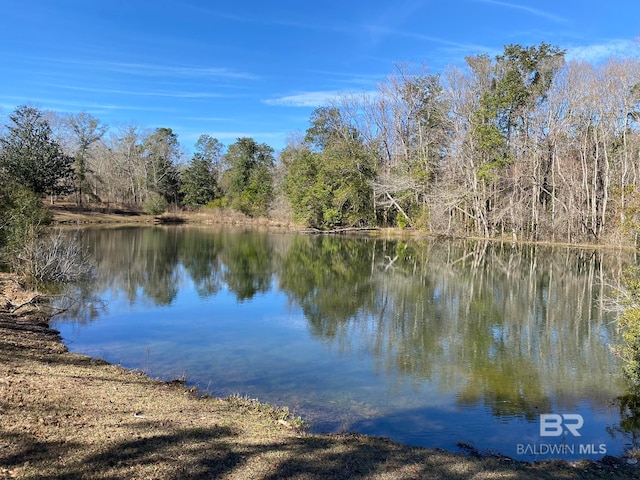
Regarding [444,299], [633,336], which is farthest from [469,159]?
[633,336]

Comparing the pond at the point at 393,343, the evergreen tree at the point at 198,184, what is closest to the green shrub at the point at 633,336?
the pond at the point at 393,343

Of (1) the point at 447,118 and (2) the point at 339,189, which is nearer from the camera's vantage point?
(1) the point at 447,118

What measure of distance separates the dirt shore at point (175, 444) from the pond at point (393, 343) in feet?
3.24

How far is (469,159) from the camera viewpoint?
3984cm

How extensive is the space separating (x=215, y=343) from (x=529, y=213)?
33.6 metres

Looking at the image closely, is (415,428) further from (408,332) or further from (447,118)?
(447,118)

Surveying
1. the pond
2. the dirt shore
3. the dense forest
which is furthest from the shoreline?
the dirt shore

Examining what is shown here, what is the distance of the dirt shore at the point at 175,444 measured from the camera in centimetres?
427

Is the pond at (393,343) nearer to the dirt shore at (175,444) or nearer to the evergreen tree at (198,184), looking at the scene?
the dirt shore at (175,444)

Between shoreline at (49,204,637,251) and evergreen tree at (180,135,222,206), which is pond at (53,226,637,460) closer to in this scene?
shoreline at (49,204,637,251)

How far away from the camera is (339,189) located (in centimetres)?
4744

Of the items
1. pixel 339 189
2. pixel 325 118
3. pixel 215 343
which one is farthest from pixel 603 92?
pixel 215 343

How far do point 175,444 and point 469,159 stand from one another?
38735mm

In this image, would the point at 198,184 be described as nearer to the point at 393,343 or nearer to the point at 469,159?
the point at 469,159
